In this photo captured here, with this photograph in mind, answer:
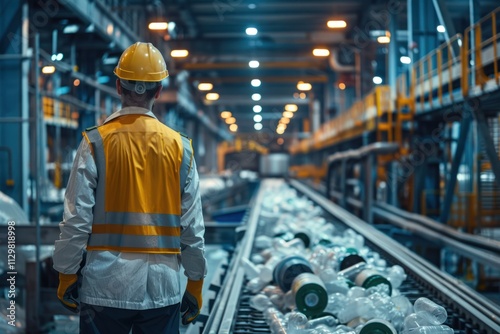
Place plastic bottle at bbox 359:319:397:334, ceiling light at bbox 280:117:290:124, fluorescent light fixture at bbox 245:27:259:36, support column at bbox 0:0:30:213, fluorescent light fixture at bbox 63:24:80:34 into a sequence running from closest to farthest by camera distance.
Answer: plastic bottle at bbox 359:319:397:334 → support column at bbox 0:0:30:213 → fluorescent light fixture at bbox 63:24:80:34 → fluorescent light fixture at bbox 245:27:259:36 → ceiling light at bbox 280:117:290:124

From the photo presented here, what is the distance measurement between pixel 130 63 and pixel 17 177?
A: 5.76m

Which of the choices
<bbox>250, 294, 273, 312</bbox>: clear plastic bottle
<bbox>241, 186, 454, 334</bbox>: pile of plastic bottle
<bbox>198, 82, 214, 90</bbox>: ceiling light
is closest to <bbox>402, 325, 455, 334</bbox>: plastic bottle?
<bbox>241, 186, 454, 334</bbox>: pile of plastic bottle

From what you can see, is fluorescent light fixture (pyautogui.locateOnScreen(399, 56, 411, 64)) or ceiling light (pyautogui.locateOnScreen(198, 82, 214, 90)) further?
ceiling light (pyautogui.locateOnScreen(198, 82, 214, 90))

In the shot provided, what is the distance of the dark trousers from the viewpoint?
2131 mm

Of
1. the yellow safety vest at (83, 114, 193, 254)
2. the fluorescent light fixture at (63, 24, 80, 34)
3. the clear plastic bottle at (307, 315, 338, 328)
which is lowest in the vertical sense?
the clear plastic bottle at (307, 315, 338, 328)

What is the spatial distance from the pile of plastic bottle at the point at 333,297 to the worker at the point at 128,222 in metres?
1.08

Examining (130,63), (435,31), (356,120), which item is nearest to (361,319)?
(130,63)

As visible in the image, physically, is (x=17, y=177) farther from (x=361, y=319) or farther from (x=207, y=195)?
(x=207, y=195)

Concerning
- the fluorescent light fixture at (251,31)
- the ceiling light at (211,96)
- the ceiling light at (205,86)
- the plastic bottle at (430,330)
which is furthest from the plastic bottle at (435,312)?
the ceiling light at (211,96)

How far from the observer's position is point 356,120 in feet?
51.4

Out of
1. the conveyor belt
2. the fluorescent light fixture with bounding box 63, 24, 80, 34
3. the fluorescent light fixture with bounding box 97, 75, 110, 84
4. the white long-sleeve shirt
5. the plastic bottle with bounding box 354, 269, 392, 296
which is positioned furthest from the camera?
the fluorescent light fixture with bounding box 97, 75, 110, 84

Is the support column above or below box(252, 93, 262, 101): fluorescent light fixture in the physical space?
below

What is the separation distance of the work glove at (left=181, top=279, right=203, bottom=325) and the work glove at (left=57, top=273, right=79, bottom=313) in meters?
0.43

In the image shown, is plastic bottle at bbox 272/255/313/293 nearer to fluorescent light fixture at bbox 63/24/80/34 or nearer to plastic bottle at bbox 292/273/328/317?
plastic bottle at bbox 292/273/328/317
